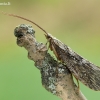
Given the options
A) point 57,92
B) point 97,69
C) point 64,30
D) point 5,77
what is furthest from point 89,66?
point 64,30

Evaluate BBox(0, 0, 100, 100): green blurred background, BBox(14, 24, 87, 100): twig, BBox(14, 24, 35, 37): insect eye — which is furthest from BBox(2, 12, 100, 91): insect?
BBox(0, 0, 100, 100): green blurred background

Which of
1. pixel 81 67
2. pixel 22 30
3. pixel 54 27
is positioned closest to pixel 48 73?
pixel 22 30

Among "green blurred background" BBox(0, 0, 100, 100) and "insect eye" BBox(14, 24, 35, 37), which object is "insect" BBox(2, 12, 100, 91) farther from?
"green blurred background" BBox(0, 0, 100, 100)

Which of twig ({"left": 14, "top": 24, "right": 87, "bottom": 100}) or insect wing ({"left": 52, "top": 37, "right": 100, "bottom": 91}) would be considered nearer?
twig ({"left": 14, "top": 24, "right": 87, "bottom": 100})

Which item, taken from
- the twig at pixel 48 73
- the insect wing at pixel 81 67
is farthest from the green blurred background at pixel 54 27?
the twig at pixel 48 73

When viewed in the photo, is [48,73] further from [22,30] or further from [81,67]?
[81,67]

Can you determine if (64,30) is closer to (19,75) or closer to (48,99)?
(19,75)
